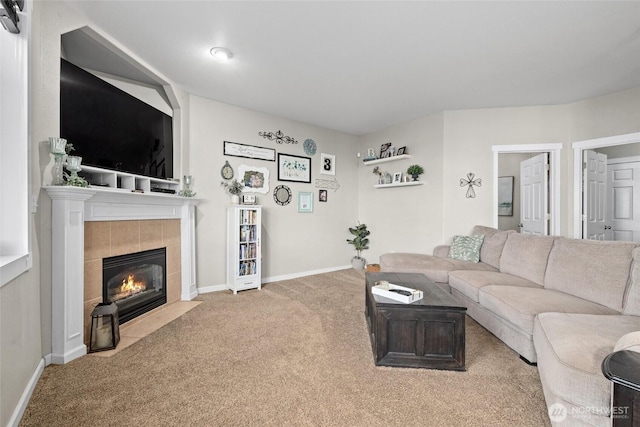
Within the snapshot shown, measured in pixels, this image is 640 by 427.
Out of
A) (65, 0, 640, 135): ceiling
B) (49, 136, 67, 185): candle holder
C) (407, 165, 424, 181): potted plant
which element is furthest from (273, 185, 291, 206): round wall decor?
(49, 136, 67, 185): candle holder

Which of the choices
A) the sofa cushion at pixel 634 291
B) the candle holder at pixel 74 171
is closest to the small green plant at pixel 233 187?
the candle holder at pixel 74 171

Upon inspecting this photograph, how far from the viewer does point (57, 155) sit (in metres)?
2.00

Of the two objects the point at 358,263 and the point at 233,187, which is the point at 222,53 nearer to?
the point at 233,187

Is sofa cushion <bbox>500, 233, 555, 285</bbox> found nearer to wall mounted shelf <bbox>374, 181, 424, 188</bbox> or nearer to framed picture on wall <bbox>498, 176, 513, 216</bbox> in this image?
wall mounted shelf <bbox>374, 181, 424, 188</bbox>

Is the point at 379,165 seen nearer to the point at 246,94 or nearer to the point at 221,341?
the point at 246,94

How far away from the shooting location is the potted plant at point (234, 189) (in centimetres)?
381

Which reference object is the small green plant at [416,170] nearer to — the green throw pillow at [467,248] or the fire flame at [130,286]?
the green throw pillow at [467,248]

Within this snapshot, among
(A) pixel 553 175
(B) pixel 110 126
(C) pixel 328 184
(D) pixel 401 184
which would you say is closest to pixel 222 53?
(B) pixel 110 126

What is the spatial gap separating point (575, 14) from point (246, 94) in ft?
10.4

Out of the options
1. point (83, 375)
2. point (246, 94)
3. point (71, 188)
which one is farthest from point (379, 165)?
point (83, 375)

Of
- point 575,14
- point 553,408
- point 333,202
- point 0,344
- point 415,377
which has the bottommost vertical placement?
point 415,377

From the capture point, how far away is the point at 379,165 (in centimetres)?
511

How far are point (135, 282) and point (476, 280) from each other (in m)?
3.36

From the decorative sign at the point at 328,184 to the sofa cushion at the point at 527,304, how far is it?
3.12 metres
